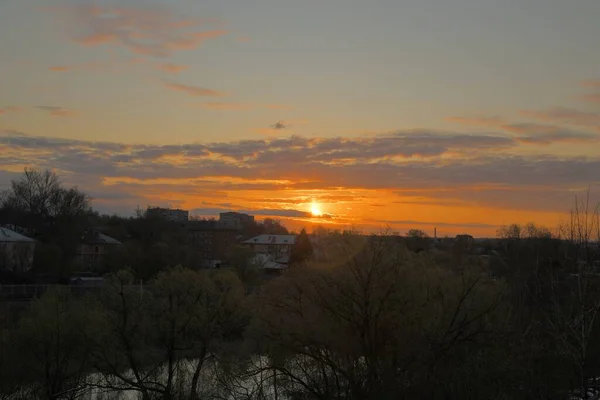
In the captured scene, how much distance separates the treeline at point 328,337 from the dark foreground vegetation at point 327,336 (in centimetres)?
6

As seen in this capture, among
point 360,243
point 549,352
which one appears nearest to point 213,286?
point 360,243

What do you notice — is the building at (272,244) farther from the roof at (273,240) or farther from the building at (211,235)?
the building at (211,235)

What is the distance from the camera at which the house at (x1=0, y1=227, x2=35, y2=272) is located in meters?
60.4

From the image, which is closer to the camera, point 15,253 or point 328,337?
point 328,337

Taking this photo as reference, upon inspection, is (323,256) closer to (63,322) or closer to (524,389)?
(524,389)

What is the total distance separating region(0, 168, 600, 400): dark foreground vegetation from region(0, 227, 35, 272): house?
25241 millimetres

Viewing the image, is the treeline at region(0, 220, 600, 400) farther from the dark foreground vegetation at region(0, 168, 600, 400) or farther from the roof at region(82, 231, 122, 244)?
the roof at region(82, 231, 122, 244)

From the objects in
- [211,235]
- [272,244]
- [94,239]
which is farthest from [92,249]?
[272,244]

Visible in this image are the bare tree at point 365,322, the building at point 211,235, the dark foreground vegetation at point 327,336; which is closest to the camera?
the dark foreground vegetation at point 327,336

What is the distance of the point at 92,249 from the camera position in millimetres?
79500

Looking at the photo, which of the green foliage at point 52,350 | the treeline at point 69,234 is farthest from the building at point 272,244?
the green foliage at point 52,350

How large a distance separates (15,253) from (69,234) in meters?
7.21

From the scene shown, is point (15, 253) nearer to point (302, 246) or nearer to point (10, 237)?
point (10, 237)

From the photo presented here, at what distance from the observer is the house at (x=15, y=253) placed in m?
60.4
